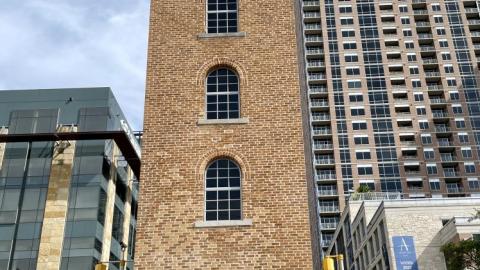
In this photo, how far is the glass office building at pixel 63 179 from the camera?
140ft

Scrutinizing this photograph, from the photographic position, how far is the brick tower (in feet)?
49.4

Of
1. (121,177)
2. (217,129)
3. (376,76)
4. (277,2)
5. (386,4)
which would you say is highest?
(386,4)

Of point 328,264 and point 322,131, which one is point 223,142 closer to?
point 328,264

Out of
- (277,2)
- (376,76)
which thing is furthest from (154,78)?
(376,76)

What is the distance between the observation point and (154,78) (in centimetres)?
1747

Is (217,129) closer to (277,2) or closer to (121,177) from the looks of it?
(277,2)

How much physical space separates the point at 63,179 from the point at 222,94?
101 ft

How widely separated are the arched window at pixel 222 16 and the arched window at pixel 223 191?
4.59m

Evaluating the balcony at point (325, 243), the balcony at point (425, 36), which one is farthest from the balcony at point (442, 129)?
the balcony at point (325, 243)

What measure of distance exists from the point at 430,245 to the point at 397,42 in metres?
52.6

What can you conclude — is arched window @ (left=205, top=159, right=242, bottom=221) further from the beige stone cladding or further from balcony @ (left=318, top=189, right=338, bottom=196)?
balcony @ (left=318, top=189, right=338, bottom=196)

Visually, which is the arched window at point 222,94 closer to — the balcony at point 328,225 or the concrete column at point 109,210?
the concrete column at point 109,210

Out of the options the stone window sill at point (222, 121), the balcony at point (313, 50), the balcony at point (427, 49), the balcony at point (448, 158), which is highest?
the balcony at point (313, 50)

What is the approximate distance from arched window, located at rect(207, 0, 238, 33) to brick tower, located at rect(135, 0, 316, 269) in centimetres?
3
